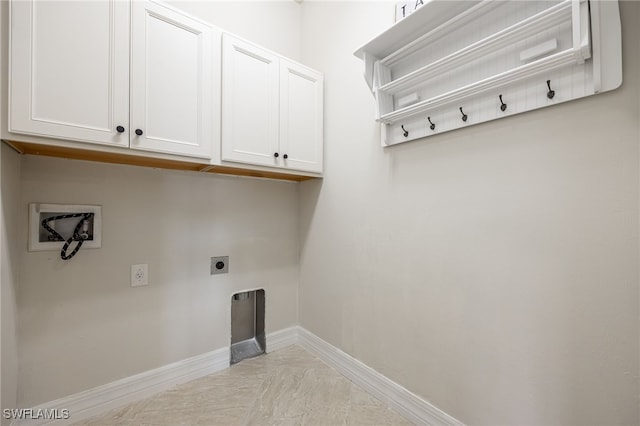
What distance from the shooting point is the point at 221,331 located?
6.26 ft

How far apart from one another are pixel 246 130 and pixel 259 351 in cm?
165

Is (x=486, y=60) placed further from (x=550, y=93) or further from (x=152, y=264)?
(x=152, y=264)

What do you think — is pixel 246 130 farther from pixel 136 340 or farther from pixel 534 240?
pixel 534 240

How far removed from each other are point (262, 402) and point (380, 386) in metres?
0.70

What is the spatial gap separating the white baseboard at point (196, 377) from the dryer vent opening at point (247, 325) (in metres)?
0.16

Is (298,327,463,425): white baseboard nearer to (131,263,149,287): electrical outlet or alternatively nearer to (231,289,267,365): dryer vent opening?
(231,289,267,365): dryer vent opening

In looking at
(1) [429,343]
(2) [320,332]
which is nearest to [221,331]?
(2) [320,332]

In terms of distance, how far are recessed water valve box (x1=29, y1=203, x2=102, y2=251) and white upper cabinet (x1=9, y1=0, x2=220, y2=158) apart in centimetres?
48

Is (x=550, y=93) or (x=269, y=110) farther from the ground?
(x=269, y=110)

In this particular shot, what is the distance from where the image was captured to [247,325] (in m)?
2.12

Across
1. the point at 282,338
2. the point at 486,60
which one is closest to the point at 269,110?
the point at 486,60

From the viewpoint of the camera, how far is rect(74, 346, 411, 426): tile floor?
4.64 ft

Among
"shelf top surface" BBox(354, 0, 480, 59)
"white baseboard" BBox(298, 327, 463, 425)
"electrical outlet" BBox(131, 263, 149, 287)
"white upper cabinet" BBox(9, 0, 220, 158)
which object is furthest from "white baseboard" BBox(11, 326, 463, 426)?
"shelf top surface" BBox(354, 0, 480, 59)

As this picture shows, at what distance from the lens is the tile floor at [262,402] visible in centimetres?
142
